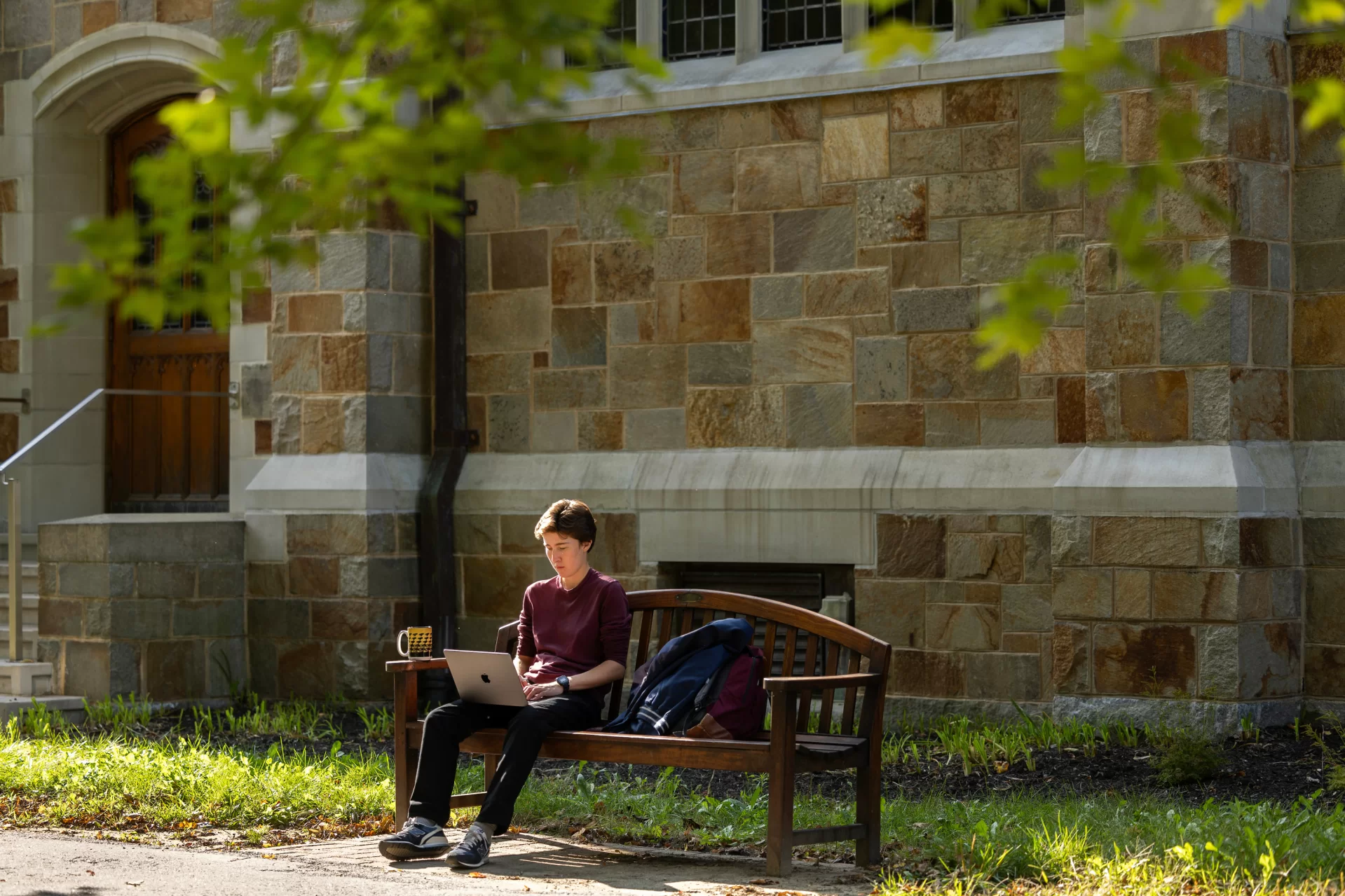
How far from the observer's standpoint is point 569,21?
3.79 metres

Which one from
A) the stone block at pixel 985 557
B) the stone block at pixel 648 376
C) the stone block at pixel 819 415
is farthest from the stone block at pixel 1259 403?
the stone block at pixel 648 376

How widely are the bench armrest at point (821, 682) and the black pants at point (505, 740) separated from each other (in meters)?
0.77

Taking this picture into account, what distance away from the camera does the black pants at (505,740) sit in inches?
260

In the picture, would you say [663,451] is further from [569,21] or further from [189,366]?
[569,21]

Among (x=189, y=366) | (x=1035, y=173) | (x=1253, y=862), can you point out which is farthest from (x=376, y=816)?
(x=189, y=366)

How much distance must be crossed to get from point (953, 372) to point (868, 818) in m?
3.74

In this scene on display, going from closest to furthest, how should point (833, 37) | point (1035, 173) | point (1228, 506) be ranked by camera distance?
1. point (1228, 506)
2. point (1035, 173)
3. point (833, 37)

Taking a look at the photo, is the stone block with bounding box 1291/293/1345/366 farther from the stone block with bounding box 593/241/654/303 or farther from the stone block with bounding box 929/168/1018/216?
the stone block with bounding box 593/241/654/303

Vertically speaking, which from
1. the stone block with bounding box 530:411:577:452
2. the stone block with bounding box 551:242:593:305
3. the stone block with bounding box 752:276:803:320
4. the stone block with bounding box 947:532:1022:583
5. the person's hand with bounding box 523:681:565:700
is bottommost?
the person's hand with bounding box 523:681:565:700

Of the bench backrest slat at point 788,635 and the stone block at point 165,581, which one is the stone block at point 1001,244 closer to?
the bench backrest slat at point 788,635

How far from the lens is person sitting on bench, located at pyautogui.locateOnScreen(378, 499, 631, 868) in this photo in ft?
21.6

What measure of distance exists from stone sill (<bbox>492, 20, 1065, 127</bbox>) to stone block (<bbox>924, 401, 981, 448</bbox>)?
1.61 meters

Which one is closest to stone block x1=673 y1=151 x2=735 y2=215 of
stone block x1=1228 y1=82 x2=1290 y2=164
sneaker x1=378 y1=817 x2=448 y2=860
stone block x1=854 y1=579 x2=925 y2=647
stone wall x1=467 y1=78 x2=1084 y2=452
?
stone wall x1=467 y1=78 x2=1084 y2=452

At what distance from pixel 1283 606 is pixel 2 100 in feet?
28.8
